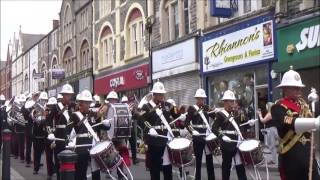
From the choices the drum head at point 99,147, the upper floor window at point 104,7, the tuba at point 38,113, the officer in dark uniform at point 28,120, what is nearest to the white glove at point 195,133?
the drum head at point 99,147

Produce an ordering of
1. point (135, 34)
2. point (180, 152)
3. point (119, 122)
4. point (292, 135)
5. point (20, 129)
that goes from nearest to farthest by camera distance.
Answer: point (292, 135) → point (180, 152) → point (119, 122) → point (20, 129) → point (135, 34)

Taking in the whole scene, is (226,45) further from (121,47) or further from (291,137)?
(291,137)

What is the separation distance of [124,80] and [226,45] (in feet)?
39.8

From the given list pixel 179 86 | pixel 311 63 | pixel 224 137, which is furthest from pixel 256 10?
pixel 224 137

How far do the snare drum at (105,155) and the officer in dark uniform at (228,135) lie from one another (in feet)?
6.35

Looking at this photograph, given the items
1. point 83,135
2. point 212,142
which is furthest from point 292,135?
point 212,142

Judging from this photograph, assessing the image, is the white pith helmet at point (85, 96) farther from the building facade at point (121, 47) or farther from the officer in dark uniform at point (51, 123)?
the building facade at point (121, 47)

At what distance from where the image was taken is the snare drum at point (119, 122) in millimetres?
11445

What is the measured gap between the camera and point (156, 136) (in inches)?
422

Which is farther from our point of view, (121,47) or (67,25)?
(67,25)

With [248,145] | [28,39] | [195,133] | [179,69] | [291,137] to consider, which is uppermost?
[28,39]

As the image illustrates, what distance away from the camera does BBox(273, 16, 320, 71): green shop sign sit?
17000 millimetres

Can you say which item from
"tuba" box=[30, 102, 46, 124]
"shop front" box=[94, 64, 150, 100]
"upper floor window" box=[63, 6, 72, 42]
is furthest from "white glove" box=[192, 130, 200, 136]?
"upper floor window" box=[63, 6, 72, 42]

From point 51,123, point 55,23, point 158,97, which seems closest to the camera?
point 158,97
